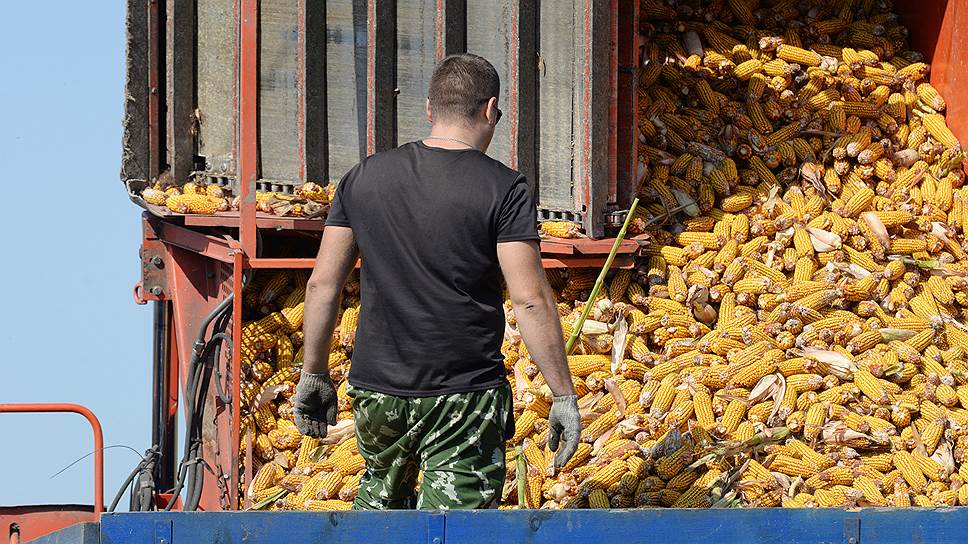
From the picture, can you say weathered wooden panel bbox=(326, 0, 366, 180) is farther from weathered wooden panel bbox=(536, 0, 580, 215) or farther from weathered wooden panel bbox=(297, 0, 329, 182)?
weathered wooden panel bbox=(536, 0, 580, 215)

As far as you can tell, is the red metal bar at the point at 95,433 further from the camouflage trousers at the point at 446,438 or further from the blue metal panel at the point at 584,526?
the blue metal panel at the point at 584,526

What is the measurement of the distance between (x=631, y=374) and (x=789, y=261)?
1306 millimetres

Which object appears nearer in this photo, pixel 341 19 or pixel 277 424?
pixel 277 424

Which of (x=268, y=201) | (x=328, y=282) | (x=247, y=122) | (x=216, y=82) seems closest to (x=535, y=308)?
(x=328, y=282)

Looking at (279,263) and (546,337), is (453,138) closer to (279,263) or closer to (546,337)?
(546,337)

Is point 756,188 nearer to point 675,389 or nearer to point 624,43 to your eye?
point 624,43

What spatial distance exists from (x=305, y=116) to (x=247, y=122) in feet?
2.78

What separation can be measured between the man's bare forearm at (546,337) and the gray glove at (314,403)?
84 cm

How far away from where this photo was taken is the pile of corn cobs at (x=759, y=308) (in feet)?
21.6

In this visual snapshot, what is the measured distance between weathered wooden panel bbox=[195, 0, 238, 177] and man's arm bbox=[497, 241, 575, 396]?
4286 millimetres

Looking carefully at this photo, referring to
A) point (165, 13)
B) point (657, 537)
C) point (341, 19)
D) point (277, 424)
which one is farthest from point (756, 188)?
point (657, 537)

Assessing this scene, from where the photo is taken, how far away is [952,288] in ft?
25.8

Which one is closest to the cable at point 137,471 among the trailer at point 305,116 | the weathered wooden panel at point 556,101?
the trailer at point 305,116

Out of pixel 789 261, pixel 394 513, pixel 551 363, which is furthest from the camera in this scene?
pixel 789 261
